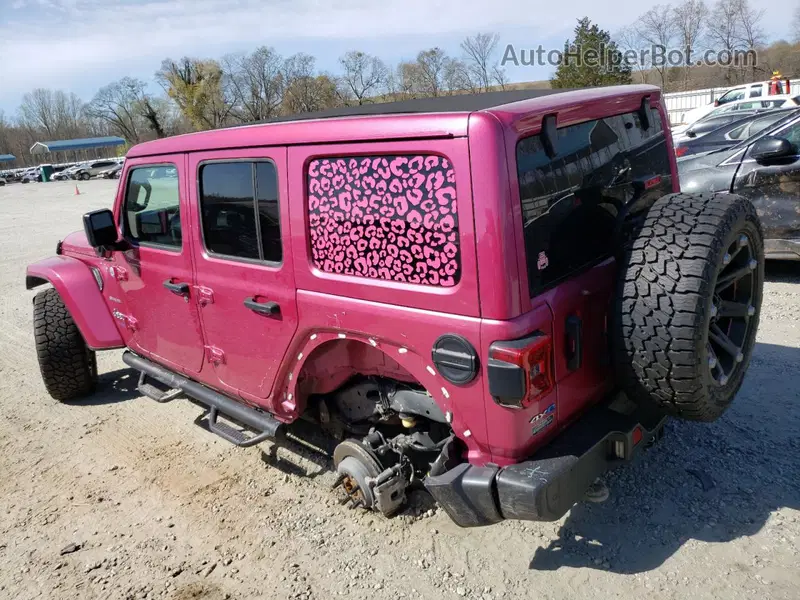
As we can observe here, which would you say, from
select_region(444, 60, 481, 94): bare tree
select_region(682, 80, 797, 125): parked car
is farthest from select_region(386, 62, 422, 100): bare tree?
select_region(682, 80, 797, 125): parked car

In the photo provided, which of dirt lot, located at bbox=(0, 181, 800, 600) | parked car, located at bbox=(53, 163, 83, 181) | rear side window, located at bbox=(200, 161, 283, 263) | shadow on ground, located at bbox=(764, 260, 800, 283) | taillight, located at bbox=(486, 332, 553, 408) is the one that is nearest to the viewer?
taillight, located at bbox=(486, 332, 553, 408)

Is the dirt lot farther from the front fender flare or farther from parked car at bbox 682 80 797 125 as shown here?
parked car at bbox 682 80 797 125

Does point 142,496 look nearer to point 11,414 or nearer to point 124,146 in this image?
point 11,414

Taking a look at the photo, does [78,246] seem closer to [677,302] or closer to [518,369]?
[518,369]

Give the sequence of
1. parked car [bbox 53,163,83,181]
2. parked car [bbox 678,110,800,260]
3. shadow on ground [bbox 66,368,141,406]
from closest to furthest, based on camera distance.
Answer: shadow on ground [bbox 66,368,141,406] → parked car [bbox 678,110,800,260] → parked car [bbox 53,163,83,181]

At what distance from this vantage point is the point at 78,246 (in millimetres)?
4734

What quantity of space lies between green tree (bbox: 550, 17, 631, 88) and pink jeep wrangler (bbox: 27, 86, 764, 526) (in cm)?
3298

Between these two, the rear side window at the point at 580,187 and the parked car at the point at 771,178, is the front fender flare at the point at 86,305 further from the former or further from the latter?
the parked car at the point at 771,178

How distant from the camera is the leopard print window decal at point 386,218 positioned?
2.33 metres

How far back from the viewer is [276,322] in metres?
3.05

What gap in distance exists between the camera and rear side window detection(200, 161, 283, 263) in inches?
117

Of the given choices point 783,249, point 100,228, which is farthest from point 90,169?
point 783,249

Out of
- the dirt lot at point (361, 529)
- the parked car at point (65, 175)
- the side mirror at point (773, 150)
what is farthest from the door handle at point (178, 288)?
the parked car at point (65, 175)

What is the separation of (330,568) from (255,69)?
59.5m
